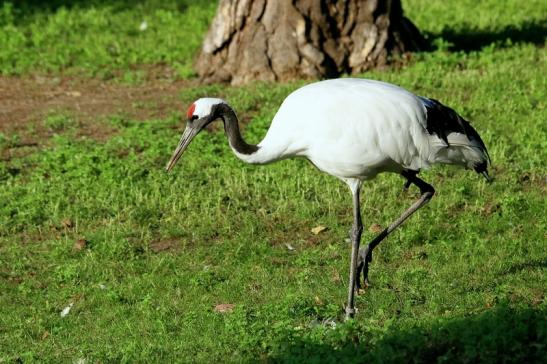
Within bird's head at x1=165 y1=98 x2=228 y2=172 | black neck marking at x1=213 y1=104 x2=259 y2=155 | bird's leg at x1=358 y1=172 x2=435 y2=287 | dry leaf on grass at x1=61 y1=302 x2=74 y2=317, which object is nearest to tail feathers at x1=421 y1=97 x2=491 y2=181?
bird's leg at x1=358 y1=172 x2=435 y2=287

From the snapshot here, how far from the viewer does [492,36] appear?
13227 millimetres

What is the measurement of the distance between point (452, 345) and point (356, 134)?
1701 millimetres

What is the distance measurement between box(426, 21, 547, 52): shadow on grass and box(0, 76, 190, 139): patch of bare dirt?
10.5 feet

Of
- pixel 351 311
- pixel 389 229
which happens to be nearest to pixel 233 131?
pixel 389 229

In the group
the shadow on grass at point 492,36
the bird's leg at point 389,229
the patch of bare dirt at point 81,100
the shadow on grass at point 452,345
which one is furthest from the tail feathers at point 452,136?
the shadow on grass at point 492,36

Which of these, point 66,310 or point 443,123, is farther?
point 66,310

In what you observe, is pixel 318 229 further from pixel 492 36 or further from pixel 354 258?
pixel 492 36

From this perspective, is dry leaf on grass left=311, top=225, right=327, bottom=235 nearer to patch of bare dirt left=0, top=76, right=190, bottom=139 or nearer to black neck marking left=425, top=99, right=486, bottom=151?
black neck marking left=425, top=99, right=486, bottom=151

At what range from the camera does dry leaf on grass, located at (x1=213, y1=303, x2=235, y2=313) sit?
7142 mm

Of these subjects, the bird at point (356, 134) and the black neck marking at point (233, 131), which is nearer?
the bird at point (356, 134)

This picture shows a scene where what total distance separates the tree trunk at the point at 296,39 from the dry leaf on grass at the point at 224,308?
4.73 m

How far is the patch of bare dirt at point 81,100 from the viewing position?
10.9 metres

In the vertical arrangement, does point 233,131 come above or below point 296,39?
above

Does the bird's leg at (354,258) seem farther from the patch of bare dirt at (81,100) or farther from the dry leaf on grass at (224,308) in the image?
the patch of bare dirt at (81,100)
